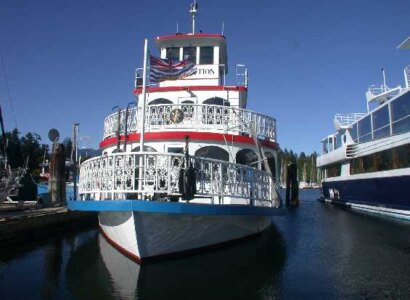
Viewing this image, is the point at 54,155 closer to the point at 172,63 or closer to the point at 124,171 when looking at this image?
the point at 172,63

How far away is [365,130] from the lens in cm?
2489

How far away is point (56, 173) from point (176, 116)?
10594 millimetres

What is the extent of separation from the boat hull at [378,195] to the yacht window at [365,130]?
2624mm

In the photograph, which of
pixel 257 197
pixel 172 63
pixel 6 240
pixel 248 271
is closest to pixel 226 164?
pixel 257 197

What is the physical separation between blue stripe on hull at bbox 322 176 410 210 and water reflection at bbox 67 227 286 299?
10.6 meters

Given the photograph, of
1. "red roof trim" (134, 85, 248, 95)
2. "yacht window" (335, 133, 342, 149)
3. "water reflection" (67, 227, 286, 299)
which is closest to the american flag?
"red roof trim" (134, 85, 248, 95)

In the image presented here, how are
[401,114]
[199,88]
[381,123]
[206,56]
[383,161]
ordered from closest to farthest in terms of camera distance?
[199,88], [206,56], [401,114], [383,161], [381,123]

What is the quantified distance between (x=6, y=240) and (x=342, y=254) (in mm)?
9572

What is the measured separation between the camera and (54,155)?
19.6m

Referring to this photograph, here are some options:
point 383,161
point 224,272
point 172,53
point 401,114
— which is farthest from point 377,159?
point 224,272

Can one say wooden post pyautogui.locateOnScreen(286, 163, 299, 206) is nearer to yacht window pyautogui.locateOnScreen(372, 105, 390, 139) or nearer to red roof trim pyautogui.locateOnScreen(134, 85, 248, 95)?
red roof trim pyautogui.locateOnScreen(134, 85, 248, 95)

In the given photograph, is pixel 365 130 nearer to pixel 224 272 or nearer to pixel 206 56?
pixel 206 56

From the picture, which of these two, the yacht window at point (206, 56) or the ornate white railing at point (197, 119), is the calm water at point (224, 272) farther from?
the yacht window at point (206, 56)

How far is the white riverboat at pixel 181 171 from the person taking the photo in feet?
Result: 27.9
